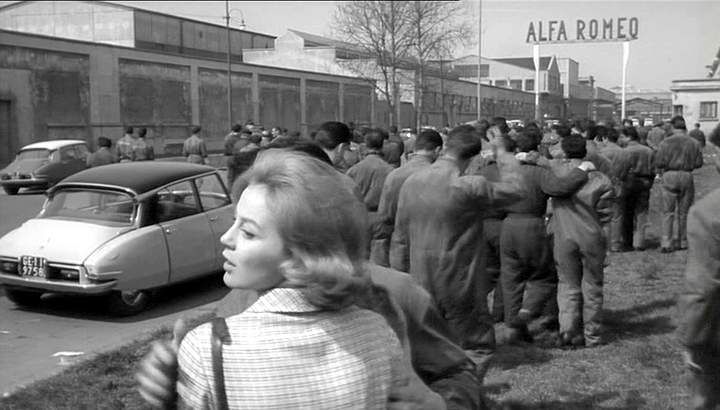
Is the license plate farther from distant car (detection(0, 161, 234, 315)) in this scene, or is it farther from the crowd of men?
the crowd of men

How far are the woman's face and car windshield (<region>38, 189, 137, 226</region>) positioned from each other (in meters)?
7.31

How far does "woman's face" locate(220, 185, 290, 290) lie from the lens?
1.62 meters

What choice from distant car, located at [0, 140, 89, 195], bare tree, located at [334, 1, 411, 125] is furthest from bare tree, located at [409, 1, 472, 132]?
distant car, located at [0, 140, 89, 195]

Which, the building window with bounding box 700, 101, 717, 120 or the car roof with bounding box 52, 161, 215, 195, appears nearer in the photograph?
the car roof with bounding box 52, 161, 215, 195

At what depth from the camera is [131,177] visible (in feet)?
29.1

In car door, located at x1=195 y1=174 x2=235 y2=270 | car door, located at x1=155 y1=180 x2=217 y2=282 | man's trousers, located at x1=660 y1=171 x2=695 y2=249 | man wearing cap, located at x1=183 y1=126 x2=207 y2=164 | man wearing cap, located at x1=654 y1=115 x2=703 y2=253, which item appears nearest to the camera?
car door, located at x1=155 y1=180 x2=217 y2=282

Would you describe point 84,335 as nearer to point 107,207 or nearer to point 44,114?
point 107,207

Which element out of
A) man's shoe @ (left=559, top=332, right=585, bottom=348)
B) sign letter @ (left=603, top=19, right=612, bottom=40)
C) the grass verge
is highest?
sign letter @ (left=603, top=19, right=612, bottom=40)

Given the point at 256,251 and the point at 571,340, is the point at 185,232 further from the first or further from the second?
the point at 256,251

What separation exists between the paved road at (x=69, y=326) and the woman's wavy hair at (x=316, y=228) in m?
5.12

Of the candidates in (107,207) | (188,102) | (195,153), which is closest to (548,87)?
(188,102)

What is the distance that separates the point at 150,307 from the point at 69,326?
3.58 feet

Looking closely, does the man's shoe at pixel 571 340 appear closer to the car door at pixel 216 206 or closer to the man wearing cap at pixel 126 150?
the car door at pixel 216 206

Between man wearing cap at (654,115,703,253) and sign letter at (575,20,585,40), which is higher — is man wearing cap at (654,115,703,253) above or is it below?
below
